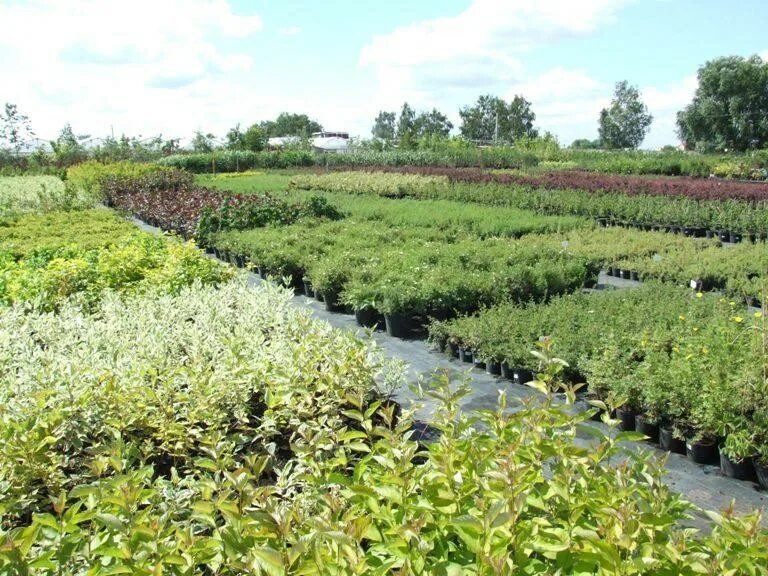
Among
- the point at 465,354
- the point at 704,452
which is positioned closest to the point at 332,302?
the point at 465,354

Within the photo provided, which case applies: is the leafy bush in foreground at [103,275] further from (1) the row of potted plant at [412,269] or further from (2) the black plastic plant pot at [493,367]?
(2) the black plastic plant pot at [493,367]

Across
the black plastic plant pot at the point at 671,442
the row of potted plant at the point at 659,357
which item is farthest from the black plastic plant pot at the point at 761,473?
the black plastic plant pot at the point at 671,442

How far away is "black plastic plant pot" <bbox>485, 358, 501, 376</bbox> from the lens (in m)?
6.55

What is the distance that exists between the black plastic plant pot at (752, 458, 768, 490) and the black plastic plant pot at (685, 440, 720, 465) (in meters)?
0.33

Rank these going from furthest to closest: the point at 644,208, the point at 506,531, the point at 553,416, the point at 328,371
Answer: the point at 644,208
the point at 328,371
the point at 553,416
the point at 506,531

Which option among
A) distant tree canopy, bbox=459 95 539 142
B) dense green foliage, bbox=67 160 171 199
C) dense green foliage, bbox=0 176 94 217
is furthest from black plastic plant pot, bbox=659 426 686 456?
distant tree canopy, bbox=459 95 539 142

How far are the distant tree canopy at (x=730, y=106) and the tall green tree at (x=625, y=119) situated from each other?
58.0ft

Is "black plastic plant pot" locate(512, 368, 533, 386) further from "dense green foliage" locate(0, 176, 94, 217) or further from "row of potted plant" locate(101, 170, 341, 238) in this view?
"dense green foliage" locate(0, 176, 94, 217)

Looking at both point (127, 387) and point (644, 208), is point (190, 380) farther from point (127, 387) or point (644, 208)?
point (644, 208)

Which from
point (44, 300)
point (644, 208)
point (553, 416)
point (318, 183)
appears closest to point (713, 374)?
point (553, 416)

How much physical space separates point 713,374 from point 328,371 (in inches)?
109

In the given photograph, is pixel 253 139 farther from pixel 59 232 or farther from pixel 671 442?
pixel 671 442

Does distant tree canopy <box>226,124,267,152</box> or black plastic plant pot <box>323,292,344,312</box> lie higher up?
distant tree canopy <box>226,124,267,152</box>

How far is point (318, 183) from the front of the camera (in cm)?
2625
